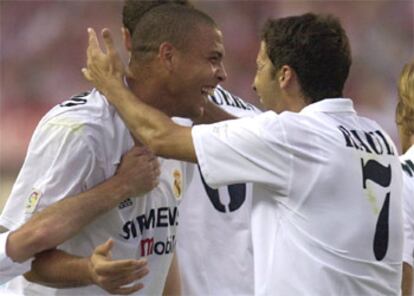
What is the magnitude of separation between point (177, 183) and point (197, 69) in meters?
0.39

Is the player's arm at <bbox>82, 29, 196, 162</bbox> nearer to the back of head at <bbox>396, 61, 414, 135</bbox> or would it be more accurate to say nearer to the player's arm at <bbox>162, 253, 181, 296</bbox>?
the player's arm at <bbox>162, 253, 181, 296</bbox>

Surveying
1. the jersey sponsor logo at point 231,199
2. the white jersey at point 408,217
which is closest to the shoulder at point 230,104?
the jersey sponsor logo at point 231,199

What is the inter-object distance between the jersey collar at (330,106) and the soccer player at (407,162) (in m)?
0.58

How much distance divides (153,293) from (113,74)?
0.75 m

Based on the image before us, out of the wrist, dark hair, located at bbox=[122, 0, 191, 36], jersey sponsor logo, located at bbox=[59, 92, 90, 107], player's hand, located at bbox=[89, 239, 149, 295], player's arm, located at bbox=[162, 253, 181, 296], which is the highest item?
dark hair, located at bbox=[122, 0, 191, 36]

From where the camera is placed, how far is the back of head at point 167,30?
3.11 meters

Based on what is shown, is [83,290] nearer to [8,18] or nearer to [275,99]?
[275,99]

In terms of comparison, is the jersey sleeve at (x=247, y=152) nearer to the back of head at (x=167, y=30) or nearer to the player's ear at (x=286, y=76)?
the player's ear at (x=286, y=76)

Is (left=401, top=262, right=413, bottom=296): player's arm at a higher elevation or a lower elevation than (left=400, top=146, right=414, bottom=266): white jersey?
lower

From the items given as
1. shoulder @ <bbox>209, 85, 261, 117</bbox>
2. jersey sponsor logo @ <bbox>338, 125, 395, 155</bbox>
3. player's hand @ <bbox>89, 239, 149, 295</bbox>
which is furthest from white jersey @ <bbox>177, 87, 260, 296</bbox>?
player's hand @ <bbox>89, 239, 149, 295</bbox>

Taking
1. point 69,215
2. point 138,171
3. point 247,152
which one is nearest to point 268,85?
point 247,152

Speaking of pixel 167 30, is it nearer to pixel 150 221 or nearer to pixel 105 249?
pixel 150 221

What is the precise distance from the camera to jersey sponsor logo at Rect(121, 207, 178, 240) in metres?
3.09

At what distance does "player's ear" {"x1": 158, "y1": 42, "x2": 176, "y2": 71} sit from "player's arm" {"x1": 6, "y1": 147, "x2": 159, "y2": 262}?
35 cm
